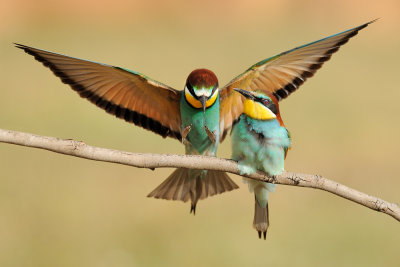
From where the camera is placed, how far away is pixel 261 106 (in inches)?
58.3

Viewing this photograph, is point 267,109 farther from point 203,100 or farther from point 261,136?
point 203,100

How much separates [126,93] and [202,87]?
0.96 feet

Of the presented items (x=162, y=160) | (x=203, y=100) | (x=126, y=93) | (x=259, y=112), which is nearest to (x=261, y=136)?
(x=259, y=112)

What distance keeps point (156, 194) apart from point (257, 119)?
0.55m

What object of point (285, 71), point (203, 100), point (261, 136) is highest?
point (285, 71)

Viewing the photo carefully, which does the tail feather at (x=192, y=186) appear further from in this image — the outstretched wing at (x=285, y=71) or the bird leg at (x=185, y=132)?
the outstretched wing at (x=285, y=71)

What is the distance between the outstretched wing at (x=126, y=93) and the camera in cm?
178

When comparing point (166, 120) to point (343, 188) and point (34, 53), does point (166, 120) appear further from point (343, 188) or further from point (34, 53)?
point (343, 188)

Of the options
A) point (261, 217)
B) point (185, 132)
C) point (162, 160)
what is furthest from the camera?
point (185, 132)

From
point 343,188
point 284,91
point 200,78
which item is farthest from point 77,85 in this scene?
point 343,188

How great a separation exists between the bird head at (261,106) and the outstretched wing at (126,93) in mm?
446

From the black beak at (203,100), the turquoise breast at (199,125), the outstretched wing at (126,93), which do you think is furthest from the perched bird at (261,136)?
the outstretched wing at (126,93)

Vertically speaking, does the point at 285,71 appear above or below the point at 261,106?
above

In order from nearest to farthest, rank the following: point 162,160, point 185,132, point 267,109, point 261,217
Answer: point 162,160, point 267,109, point 261,217, point 185,132
